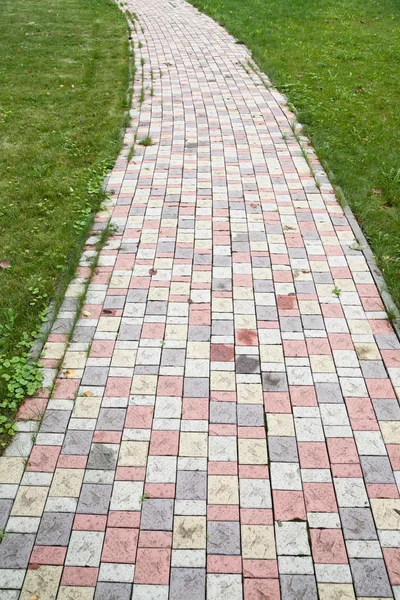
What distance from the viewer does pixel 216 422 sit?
140 inches

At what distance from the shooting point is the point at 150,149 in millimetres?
7250

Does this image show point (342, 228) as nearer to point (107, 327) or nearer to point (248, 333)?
point (248, 333)

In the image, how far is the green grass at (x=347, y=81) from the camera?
595 centimetres

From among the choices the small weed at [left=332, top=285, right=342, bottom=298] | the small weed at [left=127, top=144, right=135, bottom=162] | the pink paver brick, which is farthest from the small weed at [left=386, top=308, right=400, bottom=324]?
the small weed at [left=127, top=144, right=135, bottom=162]

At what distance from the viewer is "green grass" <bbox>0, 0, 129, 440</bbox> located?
188 inches

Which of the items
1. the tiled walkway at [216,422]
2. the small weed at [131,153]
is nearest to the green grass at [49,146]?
the small weed at [131,153]

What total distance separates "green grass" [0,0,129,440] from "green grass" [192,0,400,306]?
2893mm

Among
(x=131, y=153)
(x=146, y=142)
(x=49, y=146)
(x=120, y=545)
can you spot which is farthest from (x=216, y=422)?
(x=49, y=146)

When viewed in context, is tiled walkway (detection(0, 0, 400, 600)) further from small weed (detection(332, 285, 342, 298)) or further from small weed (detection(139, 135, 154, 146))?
small weed (detection(139, 135, 154, 146))

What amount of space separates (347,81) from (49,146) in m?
5.48

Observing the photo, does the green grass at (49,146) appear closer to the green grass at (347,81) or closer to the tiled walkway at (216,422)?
the tiled walkway at (216,422)

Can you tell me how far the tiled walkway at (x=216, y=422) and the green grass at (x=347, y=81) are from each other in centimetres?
44

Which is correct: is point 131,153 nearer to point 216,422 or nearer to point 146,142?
point 146,142

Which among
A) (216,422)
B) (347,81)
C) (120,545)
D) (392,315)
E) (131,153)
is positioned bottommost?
(120,545)
